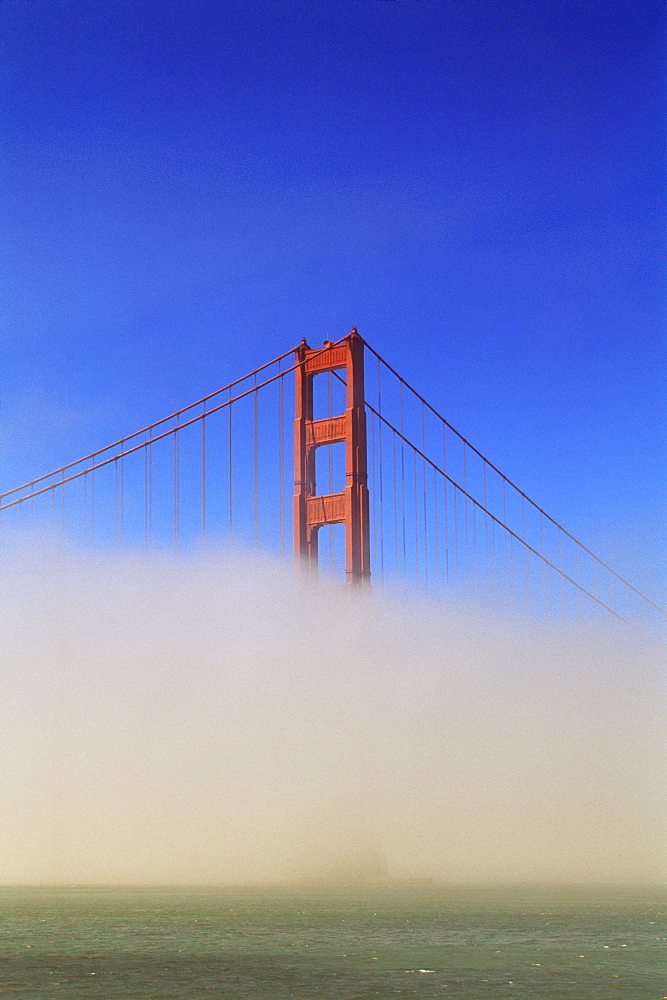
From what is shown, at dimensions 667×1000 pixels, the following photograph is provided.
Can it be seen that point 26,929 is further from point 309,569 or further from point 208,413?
point 208,413

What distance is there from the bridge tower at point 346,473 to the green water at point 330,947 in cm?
950

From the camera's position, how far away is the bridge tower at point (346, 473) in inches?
1423

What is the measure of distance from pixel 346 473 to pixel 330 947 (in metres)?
17.7

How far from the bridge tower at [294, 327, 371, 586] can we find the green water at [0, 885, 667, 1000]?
950 cm

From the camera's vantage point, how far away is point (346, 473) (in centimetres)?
3747

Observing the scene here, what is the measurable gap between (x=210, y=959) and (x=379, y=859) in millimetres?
20252

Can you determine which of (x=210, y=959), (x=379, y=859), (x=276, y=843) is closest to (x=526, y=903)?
(x=379, y=859)

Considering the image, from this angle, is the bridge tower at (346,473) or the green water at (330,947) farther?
the bridge tower at (346,473)

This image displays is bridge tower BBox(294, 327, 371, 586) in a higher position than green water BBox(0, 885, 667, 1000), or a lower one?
higher

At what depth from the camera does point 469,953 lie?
2081 centimetres

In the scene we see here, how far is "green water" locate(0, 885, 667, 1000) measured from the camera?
16641mm

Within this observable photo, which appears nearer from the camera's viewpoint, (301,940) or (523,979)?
(523,979)

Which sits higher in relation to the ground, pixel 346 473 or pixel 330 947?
pixel 346 473

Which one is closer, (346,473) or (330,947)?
(330,947)
